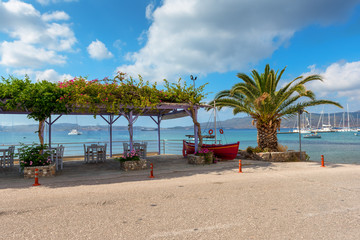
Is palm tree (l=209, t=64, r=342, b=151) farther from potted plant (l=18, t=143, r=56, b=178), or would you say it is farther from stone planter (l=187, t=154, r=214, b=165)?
potted plant (l=18, t=143, r=56, b=178)

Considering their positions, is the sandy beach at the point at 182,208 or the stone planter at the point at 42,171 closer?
the sandy beach at the point at 182,208

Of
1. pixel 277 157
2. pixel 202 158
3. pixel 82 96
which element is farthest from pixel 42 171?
pixel 277 157

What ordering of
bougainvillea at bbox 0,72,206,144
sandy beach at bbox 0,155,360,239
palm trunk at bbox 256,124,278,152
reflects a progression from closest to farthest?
sandy beach at bbox 0,155,360,239, bougainvillea at bbox 0,72,206,144, palm trunk at bbox 256,124,278,152


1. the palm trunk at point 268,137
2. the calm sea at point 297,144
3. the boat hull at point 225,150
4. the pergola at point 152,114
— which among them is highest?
the pergola at point 152,114

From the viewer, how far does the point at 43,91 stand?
8.58 meters

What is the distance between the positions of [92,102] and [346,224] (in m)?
8.80

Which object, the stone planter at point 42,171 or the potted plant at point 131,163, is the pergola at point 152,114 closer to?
the potted plant at point 131,163

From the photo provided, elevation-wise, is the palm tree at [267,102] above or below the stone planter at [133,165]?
above

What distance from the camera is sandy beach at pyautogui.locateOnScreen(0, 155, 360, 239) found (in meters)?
3.79

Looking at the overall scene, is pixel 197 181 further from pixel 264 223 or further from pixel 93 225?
pixel 93 225

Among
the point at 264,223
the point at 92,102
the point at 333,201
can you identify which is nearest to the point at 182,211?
the point at 264,223

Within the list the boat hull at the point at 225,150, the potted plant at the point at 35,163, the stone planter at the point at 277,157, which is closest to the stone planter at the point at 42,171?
the potted plant at the point at 35,163

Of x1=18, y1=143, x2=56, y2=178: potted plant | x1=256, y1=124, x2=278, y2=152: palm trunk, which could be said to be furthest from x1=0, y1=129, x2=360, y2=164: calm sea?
x1=256, y1=124, x2=278, y2=152: palm trunk

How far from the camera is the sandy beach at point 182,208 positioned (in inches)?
149
